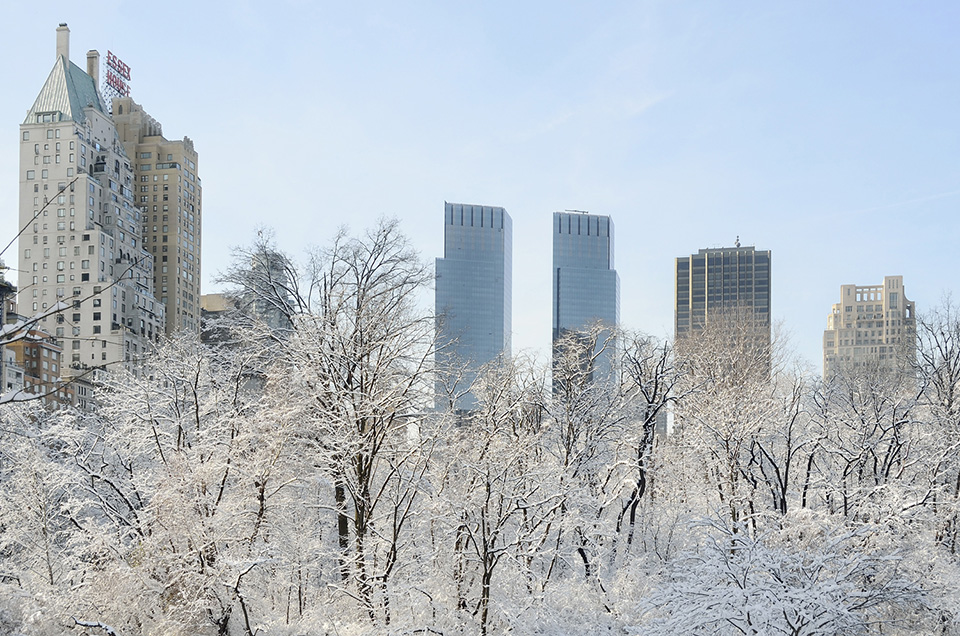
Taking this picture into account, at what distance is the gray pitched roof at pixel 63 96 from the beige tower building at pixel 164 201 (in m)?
11.7

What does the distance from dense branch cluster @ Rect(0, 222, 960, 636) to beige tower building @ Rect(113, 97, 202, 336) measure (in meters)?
99.0

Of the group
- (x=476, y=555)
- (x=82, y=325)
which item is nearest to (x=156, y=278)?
(x=82, y=325)

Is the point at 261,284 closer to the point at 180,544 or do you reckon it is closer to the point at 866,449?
the point at 180,544

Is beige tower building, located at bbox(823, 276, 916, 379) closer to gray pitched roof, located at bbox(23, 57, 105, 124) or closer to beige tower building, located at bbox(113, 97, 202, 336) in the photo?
beige tower building, located at bbox(113, 97, 202, 336)

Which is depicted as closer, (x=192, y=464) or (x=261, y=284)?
(x=192, y=464)

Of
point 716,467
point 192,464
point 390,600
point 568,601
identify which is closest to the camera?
point 390,600

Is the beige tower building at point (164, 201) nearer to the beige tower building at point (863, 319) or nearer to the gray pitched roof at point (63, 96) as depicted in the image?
the gray pitched roof at point (63, 96)

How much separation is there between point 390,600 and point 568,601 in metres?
5.54

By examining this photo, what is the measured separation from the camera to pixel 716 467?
101ft

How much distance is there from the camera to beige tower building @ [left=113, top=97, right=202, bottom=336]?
125312 millimetres

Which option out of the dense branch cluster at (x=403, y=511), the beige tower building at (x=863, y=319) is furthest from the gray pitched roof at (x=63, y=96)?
the beige tower building at (x=863, y=319)

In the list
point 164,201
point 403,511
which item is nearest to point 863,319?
point 164,201

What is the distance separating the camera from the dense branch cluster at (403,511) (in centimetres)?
1991

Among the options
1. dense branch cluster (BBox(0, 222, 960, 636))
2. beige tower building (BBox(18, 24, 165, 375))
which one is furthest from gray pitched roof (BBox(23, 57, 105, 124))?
dense branch cluster (BBox(0, 222, 960, 636))
